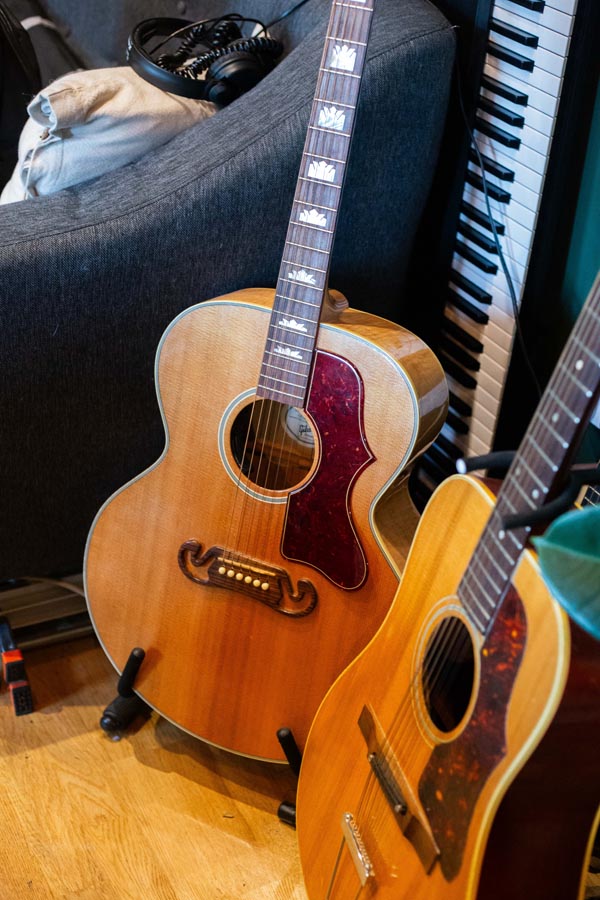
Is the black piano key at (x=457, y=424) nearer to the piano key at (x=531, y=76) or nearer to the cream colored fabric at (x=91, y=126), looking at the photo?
the piano key at (x=531, y=76)

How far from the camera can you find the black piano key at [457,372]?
1.42 meters

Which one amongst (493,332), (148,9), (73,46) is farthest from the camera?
(73,46)

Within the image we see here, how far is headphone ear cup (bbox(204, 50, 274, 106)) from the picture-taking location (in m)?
1.36

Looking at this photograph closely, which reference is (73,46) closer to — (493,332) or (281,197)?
(281,197)

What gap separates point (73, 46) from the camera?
6.37 feet

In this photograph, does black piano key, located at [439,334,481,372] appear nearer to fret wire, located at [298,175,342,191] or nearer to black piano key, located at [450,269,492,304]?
black piano key, located at [450,269,492,304]

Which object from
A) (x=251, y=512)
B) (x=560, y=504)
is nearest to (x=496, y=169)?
(x=251, y=512)

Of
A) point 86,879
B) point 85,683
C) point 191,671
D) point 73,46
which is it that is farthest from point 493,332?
point 73,46

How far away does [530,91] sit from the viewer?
3.95ft

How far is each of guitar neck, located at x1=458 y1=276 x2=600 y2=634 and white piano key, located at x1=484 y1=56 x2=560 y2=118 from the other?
0.60 metres

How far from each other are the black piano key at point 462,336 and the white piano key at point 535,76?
1.25ft

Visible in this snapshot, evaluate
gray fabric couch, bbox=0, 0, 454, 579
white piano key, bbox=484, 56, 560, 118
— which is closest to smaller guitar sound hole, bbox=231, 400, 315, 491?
gray fabric couch, bbox=0, 0, 454, 579

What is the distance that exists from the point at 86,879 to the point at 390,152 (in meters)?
1.09

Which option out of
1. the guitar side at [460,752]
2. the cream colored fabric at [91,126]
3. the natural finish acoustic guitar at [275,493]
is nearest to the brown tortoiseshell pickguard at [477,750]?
the guitar side at [460,752]
